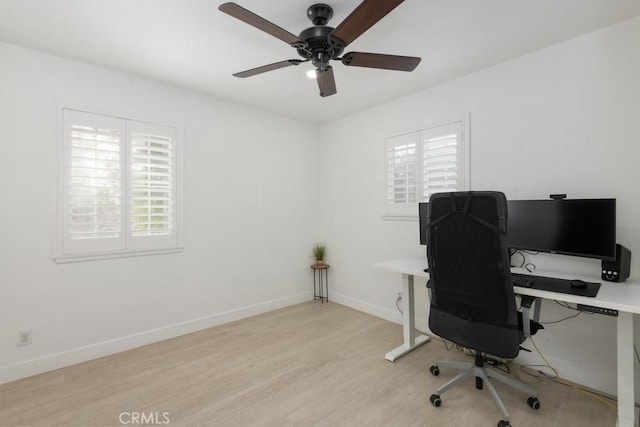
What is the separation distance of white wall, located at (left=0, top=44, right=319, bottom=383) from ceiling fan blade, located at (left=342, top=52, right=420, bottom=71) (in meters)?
2.00

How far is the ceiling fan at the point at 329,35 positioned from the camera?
1.45m

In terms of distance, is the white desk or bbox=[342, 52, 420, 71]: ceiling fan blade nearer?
the white desk

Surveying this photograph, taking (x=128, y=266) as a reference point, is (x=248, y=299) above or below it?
below

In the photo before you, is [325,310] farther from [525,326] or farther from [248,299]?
[525,326]

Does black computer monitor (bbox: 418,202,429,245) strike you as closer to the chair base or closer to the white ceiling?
the chair base

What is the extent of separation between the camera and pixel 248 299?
3.62 m

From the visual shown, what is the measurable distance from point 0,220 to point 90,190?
1.95 ft

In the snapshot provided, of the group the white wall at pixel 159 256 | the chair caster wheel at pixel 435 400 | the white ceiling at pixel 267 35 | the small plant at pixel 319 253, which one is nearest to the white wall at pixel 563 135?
the white ceiling at pixel 267 35

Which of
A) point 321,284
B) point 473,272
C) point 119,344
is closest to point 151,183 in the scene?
point 119,344

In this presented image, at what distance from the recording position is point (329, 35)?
172cm

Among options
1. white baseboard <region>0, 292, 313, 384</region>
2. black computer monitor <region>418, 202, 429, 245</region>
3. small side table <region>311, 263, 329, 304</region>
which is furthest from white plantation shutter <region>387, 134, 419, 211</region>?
white baseboard <region>0, 292, 313, 384</region>

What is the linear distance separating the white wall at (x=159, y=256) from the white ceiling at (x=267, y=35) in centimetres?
30

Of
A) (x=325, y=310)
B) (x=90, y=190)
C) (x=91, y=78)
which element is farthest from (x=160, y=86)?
(x=325, y=310)

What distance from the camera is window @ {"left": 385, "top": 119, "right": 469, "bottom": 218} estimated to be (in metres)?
2.83
